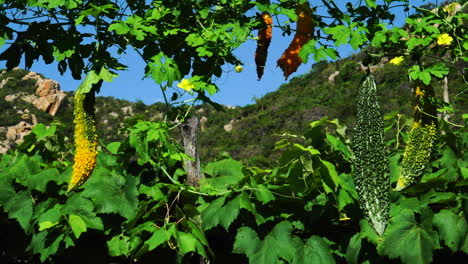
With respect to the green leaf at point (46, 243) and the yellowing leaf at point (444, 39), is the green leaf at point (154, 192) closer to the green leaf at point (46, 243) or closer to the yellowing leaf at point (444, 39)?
the green leaf at point (46, 243)

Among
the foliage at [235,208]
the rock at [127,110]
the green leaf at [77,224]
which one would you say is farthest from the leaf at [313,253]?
the rock at [127,110]

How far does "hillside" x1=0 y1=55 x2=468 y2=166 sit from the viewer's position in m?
40.6

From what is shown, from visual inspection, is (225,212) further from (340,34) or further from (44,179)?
(44,179)

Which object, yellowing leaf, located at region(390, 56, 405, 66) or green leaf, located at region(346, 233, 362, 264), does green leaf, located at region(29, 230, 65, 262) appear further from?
yellowing leaf, located at region(390, 56, 405, 66)

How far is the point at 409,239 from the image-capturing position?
310 cm

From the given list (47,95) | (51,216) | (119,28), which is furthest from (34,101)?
(119,28)

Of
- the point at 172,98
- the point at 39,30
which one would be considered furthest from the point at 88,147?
the point at 39,30

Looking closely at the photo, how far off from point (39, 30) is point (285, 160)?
2.15m

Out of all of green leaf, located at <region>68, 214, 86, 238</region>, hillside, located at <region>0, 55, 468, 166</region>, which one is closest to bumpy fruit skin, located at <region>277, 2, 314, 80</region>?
green leaf, located at <region>68, 214, 86, 238</region>

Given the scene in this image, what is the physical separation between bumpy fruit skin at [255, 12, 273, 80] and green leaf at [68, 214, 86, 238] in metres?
1.61

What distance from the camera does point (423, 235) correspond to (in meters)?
3.10

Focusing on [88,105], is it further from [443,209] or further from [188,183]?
[443,209]

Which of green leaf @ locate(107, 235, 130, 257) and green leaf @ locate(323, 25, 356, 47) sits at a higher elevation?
green leaf @ locate(323, 25, 356, 47)

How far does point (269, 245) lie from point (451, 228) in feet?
3.57
